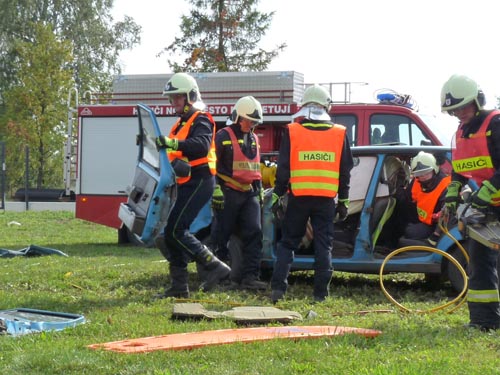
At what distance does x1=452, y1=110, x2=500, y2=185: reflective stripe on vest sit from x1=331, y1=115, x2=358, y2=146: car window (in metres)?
5.76

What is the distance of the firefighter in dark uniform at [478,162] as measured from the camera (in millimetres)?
6340

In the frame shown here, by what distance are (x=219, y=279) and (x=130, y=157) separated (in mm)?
8128

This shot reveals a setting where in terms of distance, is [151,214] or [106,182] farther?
[106,182]

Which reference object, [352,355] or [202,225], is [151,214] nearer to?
[202,225]

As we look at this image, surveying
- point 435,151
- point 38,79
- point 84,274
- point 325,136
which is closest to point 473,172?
point 325,136

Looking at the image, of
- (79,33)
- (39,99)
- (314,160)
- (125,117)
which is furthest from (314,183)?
(79,33)

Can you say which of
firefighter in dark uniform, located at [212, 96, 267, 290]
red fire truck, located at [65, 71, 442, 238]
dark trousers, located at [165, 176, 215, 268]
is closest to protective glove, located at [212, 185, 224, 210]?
firefighter in dark uniform, located at [212, 96, 267, 290]

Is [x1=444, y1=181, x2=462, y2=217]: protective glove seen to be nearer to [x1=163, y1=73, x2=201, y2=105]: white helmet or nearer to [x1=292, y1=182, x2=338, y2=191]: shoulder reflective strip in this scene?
[x1=292, y1=182, x2=338, y2=191]: shoulder reflective strip

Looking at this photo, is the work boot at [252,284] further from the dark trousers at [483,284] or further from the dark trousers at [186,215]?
the dark trousers at [483,284]

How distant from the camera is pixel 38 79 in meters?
35.5

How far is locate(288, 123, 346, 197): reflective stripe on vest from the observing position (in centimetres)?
793

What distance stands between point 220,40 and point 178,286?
2315 cm

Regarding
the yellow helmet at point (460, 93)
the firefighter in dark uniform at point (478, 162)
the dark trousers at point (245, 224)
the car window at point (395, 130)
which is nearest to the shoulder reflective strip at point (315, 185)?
the dark trousers at point (245, 224)

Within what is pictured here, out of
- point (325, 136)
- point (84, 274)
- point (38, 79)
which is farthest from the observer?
point (38, 79)
